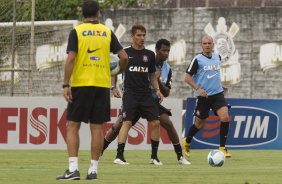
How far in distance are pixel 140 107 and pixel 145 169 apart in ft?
5.66

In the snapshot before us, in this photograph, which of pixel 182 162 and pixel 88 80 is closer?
pixel 88 80

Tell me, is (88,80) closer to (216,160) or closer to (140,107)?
(216,160)

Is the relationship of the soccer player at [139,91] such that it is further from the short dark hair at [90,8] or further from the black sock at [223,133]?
the short dark hair at [90,8]

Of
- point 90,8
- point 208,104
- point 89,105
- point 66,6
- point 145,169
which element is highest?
point 66,6

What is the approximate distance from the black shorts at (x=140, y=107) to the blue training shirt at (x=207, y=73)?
294 cm

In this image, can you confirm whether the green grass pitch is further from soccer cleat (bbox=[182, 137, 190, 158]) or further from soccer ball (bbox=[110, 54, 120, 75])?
soccer ball (bbox=[110, 54, 120, 75])

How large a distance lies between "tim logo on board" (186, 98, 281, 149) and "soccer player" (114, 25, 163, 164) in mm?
7071

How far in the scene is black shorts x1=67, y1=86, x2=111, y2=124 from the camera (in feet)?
46.4

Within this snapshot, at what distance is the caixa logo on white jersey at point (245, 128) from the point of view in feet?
83.2

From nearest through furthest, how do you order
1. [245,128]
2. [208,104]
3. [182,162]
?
[182,162] < [208,104] < [245,128]

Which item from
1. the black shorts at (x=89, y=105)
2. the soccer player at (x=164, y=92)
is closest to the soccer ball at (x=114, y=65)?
the black shorts at (x=89, y=105)

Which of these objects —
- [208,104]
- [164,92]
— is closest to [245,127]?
[208,104]

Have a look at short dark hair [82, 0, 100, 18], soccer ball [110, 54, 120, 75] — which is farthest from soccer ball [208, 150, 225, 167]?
short dark hair [82, 0, 100, 18]

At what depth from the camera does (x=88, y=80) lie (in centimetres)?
1412
